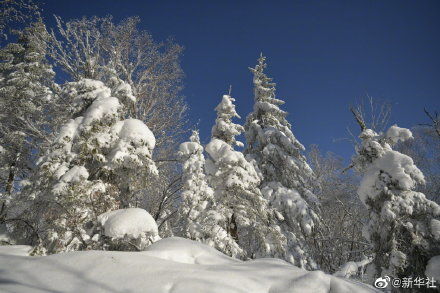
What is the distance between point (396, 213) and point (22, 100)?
1679cm

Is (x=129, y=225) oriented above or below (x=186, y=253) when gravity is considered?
above

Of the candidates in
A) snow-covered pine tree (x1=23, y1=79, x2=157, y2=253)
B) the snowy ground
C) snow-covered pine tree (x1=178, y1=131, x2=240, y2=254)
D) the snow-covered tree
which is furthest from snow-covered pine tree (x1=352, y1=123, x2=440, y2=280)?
the snow-covered tree

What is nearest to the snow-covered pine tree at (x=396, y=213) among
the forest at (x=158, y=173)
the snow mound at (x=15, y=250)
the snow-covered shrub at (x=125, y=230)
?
the forest at (x=158, y=173)

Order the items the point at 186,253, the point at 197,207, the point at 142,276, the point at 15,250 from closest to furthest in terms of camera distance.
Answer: the point at 142,276
the point at 186,253
the point at 15,250
the point at 197,207

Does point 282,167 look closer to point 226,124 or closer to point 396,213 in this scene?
point 226,124

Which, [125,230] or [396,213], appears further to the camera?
[396,213]

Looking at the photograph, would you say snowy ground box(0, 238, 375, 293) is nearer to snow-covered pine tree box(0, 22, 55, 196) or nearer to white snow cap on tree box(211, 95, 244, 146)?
white snow cap on tree box(211, 95, 244, 146)

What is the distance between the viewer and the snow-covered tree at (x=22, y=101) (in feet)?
40.0

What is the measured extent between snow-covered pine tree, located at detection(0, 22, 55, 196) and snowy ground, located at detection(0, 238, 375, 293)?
1069 cm

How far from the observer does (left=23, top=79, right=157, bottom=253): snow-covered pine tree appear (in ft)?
→ 19.0

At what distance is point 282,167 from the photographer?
1376cm

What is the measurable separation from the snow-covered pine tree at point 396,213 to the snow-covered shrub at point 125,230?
727 cm

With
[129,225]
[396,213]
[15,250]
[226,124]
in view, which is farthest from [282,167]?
[15,250]

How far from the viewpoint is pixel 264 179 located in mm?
13703
